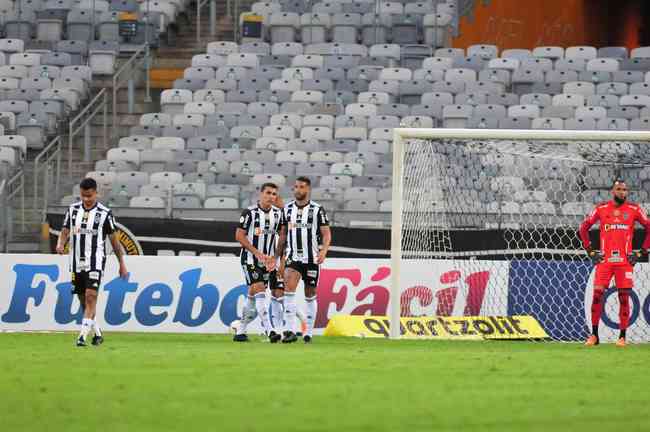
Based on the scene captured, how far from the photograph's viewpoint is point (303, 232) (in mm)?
15844

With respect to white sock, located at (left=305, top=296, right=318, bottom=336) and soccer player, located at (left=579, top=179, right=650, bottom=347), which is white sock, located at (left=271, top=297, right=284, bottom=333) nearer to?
white sock, located at (left=305, top=296, right=318, bottom=336)

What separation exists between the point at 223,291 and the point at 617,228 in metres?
5.65

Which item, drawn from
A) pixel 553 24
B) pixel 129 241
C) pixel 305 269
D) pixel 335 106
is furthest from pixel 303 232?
pixel 553 24

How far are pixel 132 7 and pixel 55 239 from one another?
31.6 feet

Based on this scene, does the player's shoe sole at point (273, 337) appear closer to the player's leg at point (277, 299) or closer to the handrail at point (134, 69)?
the player's leg at point (277, 299)

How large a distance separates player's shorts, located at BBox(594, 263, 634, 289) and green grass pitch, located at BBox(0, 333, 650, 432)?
1.99 metres

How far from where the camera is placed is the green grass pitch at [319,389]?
25.1 ft

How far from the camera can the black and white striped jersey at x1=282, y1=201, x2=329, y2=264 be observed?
624 inches

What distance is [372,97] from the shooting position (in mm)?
25750

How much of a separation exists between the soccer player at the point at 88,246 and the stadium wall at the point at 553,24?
16417 mm

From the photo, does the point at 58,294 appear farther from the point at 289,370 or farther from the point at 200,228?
the point at 289,370

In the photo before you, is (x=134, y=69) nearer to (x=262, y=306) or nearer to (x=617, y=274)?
(x=262, y=306)

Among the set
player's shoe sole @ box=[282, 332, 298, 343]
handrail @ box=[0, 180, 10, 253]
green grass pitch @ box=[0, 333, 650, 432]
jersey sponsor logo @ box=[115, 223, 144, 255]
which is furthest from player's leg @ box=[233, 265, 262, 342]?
handrail @ box=[0, 180, 10, 253]

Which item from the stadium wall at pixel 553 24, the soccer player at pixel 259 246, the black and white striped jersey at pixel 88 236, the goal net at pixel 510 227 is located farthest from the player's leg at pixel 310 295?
the stadium wall at pixel 553 24
